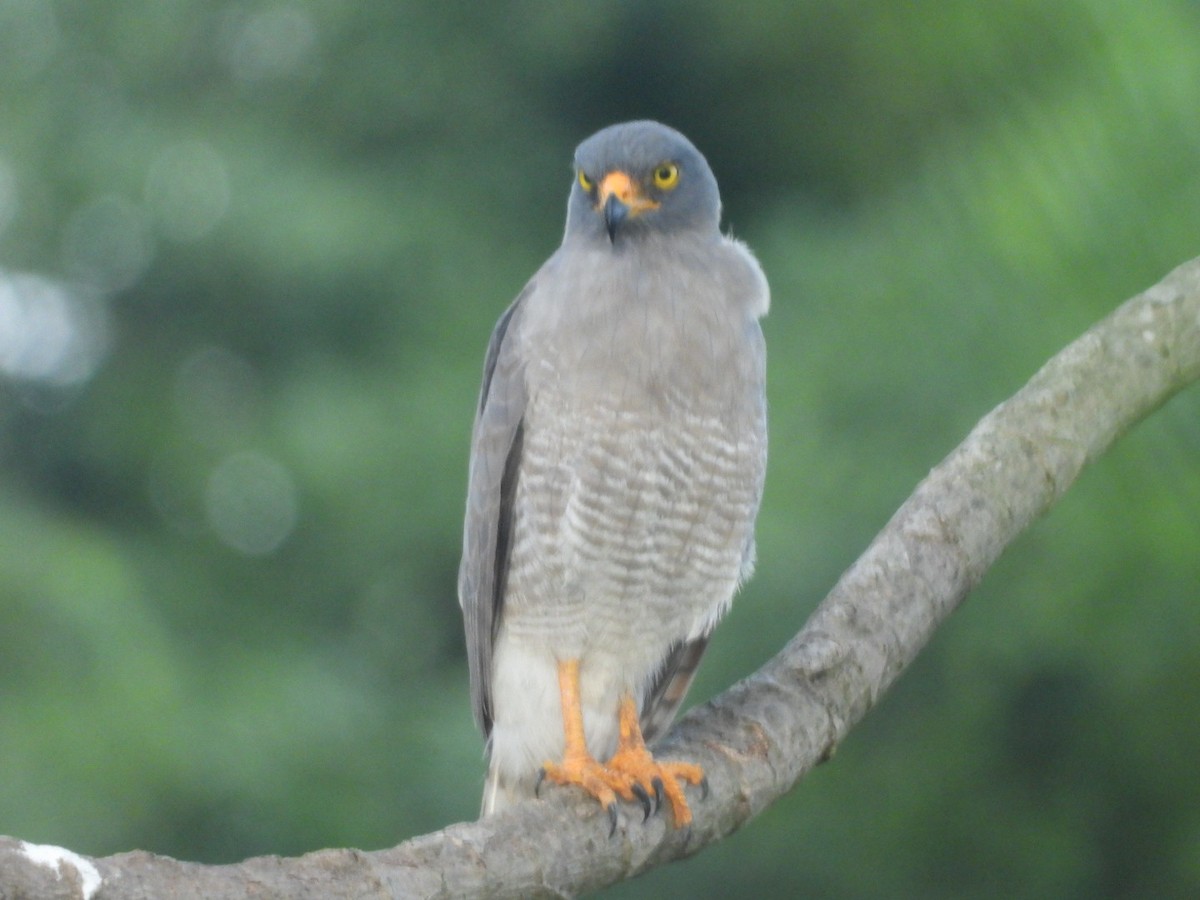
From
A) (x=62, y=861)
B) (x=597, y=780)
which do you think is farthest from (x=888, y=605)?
(x=62, y=861)

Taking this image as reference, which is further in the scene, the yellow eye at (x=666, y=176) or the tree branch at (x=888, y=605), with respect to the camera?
the yellow eye at (x=666, y=176)

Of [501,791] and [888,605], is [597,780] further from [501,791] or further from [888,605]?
[501,791]

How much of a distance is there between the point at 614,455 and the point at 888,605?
1.88 ft

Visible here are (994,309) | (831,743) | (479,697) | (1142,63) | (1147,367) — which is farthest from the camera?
(994,309)

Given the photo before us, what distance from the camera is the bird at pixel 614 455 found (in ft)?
8.92

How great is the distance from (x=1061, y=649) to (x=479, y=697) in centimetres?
140

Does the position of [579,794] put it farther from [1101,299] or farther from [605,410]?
Result: [1101,299]

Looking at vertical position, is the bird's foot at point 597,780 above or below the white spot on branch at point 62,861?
above

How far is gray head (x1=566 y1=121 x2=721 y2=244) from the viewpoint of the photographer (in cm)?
284

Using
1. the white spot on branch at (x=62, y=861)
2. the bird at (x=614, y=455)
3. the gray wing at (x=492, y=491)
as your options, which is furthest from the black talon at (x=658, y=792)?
the white spot on branch at (x=62, y=861)

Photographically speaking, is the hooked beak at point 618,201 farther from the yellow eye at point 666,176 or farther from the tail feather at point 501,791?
the tail feather at point 501,791

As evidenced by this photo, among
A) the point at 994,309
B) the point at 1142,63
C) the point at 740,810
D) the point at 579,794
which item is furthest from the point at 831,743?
the point at 1142,63

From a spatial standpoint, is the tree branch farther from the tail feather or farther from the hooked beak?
the hooked beak

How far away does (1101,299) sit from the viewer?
3439mm
